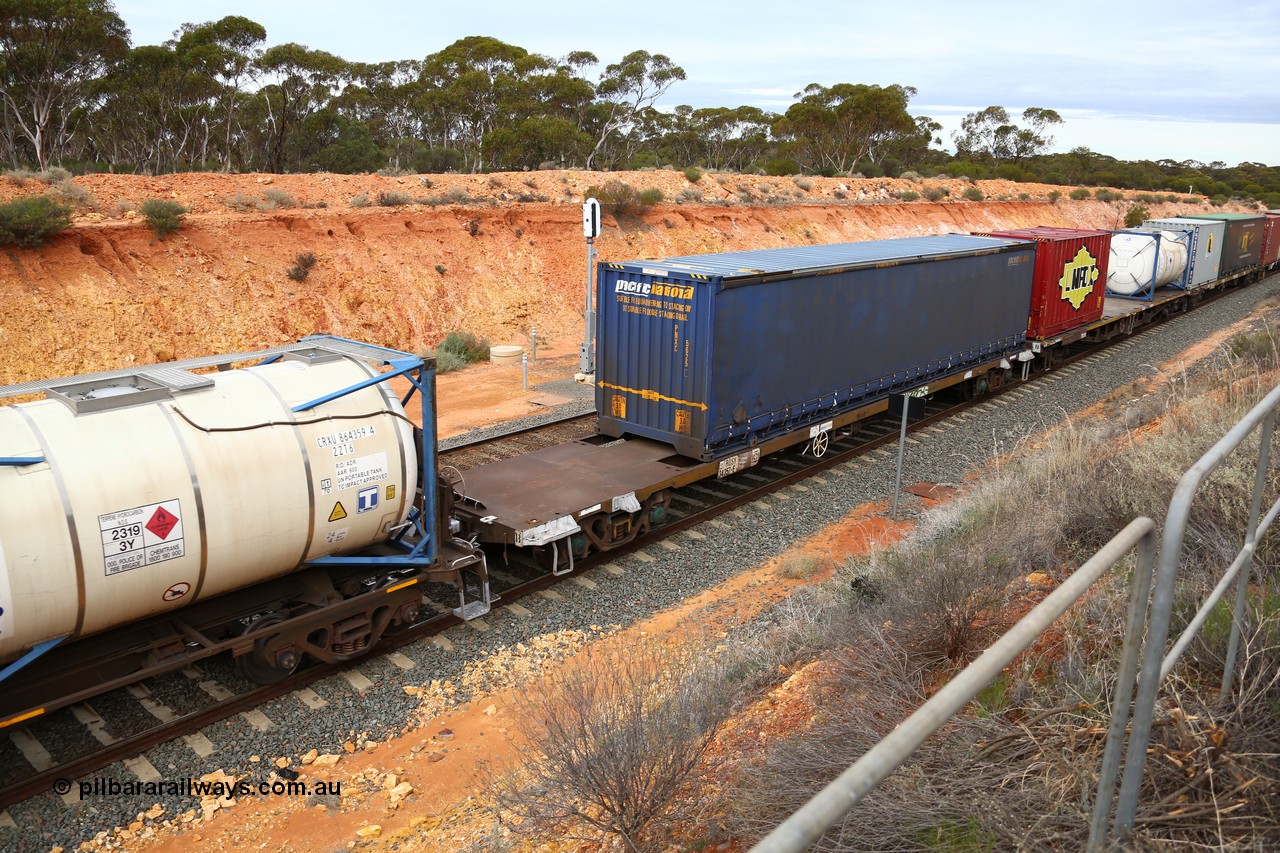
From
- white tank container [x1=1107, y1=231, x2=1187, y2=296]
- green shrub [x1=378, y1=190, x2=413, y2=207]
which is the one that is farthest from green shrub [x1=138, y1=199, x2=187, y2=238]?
white tank container [x1=1107, y1=231, x2=1187, y2=296]

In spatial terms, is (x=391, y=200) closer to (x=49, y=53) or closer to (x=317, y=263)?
(x=317, y=263)

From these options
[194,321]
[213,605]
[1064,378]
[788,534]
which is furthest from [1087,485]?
[194,321]

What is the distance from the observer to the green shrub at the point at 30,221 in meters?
20.4

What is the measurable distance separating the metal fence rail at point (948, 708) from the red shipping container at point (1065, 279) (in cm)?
1979

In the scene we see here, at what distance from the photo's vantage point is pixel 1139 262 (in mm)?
28062

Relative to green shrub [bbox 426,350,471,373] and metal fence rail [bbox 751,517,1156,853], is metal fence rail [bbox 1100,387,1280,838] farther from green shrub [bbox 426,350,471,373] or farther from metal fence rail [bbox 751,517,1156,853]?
green shrub [bbox 426,350,471,373]

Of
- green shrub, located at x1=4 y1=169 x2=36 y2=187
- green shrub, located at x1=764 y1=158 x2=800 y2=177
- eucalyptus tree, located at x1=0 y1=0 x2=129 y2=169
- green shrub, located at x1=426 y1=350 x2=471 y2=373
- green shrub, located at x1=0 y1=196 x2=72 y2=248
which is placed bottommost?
green shrub, located at x1=426 y1=350 x2=471 y2=373

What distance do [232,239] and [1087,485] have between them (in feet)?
75.4

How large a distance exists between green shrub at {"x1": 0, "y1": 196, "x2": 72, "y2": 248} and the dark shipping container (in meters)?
39.2

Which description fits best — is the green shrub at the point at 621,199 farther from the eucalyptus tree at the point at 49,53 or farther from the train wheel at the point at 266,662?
the train wheel at the point at 266,662

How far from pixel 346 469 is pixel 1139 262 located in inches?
1097

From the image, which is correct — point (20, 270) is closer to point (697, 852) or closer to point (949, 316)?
point (949, 316)

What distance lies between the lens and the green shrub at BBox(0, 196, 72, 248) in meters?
20.4

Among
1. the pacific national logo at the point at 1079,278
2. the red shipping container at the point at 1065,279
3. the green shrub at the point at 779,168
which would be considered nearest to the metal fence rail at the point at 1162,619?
the red shipping container at the point at 1065,279
